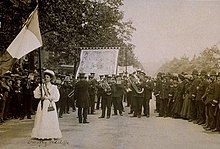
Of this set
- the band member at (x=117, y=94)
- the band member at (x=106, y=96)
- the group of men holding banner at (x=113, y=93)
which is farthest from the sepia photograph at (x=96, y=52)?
the band member at (x=117, y=94)

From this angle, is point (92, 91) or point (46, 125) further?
point (92, 91)

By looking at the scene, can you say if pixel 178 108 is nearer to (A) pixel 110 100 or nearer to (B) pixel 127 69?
(A) pixel 110 100

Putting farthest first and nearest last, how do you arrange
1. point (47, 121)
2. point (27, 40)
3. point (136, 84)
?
point (136, 84) → point (47, 121) → point (27, 40)

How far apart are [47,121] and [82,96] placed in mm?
942

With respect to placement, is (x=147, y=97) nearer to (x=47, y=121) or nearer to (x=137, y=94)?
(x=137, y=94)

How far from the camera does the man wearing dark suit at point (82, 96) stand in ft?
20.5

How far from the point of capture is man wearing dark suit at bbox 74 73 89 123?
6.23 metres

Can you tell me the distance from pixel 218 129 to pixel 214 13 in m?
1.59

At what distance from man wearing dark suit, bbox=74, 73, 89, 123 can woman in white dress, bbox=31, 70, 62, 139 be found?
451 millimetres

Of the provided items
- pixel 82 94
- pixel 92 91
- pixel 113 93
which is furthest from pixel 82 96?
pixel 113 93

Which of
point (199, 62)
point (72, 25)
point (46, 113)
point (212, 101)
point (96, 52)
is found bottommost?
point (46, 113)

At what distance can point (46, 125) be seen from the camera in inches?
225

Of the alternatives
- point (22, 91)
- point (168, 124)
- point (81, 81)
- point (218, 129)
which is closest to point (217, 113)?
point (218, 129)

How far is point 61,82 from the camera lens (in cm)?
582
